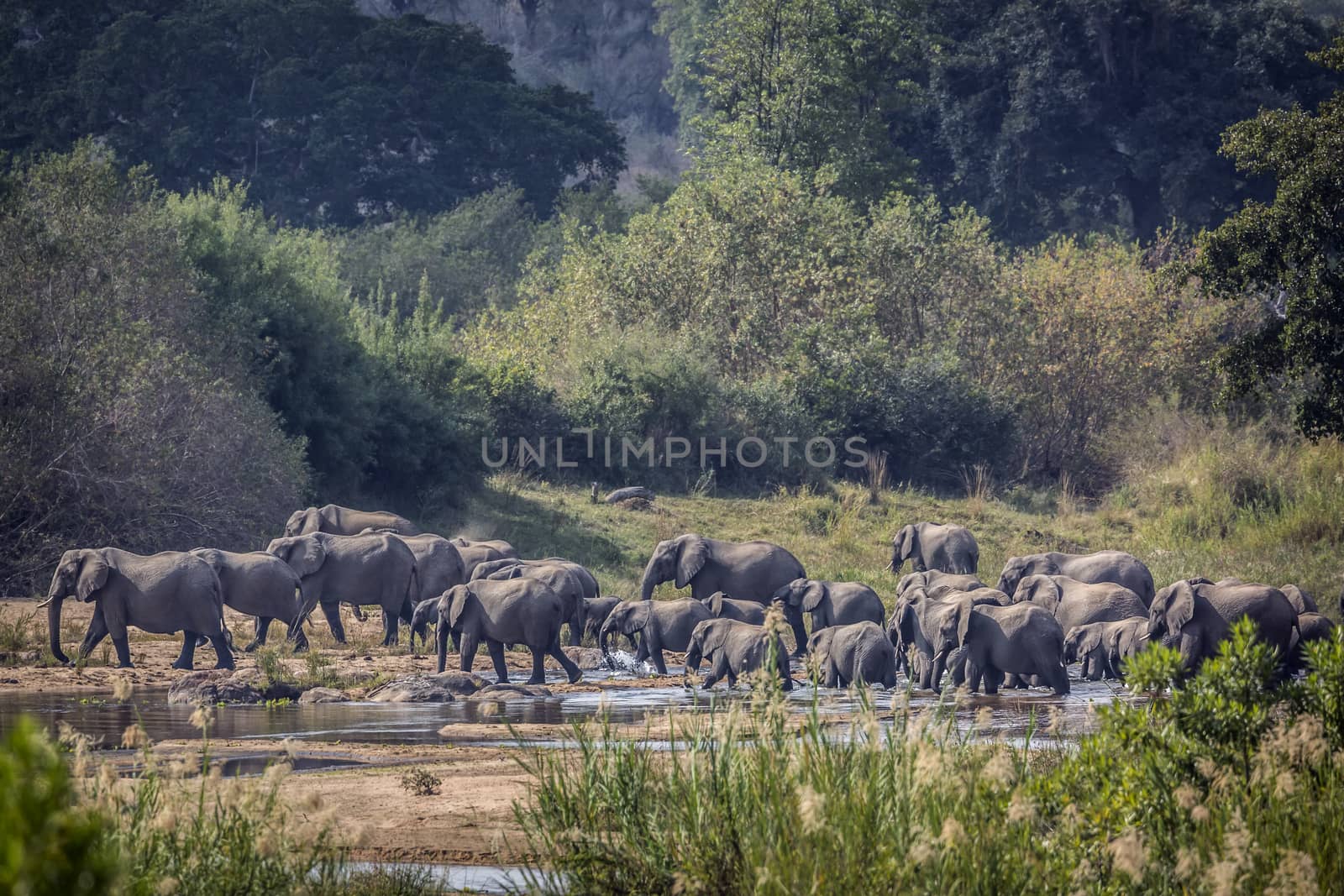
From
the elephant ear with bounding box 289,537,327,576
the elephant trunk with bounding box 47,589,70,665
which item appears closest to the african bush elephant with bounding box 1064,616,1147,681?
the elephant ear with bounding box 289,537,327,576

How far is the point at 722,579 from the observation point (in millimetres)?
22453

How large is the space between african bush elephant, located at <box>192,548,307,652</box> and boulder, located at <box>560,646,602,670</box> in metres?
3.02

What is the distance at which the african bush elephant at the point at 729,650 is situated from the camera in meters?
16.3

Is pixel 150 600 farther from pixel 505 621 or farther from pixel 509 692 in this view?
pixel 509 692

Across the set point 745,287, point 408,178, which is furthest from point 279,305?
point 408,178

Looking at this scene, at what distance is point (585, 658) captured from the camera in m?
19.2

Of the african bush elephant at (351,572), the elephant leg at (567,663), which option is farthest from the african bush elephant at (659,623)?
the african bush elephant at (351,572)

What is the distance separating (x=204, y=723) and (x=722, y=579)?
51.7 feet

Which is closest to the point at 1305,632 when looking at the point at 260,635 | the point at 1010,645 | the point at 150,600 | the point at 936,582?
the point at 1010,645

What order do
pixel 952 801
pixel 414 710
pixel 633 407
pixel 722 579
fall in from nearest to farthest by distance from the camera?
pixel 952 801
pixel 414 710
pixel 722 579
pixel 633 407

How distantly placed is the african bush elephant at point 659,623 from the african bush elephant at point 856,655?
1614mm

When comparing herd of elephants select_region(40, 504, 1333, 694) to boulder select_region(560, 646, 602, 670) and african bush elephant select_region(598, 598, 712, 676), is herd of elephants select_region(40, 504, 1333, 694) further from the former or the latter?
boulder select_region(560, 646, 602, 670)

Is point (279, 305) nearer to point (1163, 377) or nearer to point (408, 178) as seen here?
point (1163, 377)

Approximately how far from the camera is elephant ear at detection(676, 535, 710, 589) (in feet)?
73.0
